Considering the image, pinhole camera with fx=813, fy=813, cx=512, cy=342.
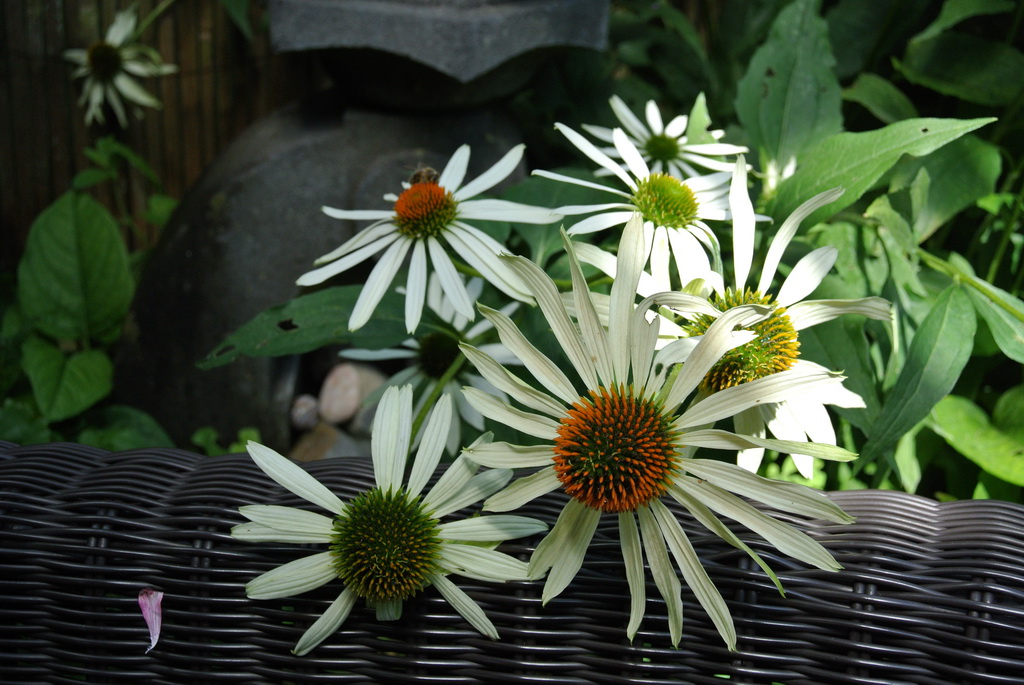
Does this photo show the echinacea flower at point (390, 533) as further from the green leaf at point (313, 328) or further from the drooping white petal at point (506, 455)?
the green leaf at point (313, 328)

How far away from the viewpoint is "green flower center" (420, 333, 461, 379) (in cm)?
81

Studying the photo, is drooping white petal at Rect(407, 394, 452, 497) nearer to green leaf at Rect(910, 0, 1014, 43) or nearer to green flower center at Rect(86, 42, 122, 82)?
green leaf at Rect(910, 0, 1014, 43)

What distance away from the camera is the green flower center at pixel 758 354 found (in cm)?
53

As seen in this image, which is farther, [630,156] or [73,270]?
[73,270]

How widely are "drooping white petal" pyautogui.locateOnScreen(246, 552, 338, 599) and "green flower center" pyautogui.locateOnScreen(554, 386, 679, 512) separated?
0.54 ft

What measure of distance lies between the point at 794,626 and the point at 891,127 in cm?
41

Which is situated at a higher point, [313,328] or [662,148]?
[662,148]

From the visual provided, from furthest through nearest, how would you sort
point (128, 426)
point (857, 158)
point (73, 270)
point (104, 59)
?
1. point (104, 59)
2. point (73, 270)
3. point (128, 426)
4. point (857, 158)

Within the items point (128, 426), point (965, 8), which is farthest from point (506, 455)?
point (128, 426)

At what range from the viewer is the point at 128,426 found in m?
1.39

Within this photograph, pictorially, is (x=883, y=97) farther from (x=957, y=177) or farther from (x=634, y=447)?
(x=634, y=447)

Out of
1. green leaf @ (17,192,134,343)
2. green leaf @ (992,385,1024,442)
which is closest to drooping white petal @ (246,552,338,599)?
green leaf @ (992,385,1024,442)

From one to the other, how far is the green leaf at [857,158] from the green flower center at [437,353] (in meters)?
0.33

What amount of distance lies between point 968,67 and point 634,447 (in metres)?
0.86
